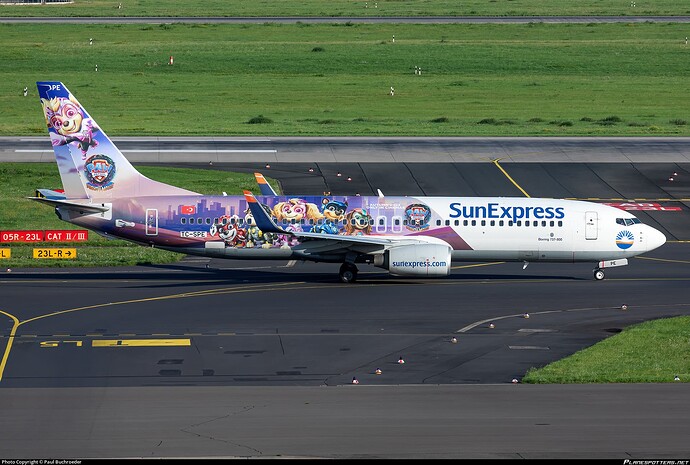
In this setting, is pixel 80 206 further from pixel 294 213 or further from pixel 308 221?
pixel 308 221

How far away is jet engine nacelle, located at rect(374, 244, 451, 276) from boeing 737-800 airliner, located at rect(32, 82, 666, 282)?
0.26m

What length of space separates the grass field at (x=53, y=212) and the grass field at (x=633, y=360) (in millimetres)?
26300

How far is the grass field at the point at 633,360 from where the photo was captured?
36375mm

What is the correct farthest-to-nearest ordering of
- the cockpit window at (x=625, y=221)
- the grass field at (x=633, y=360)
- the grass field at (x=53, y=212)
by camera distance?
the grass field at (x=53, y=212) < the cockpit window at (x=625, y=221) < the grass field at (x=633, y=360)

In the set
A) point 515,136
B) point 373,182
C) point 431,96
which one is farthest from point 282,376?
point 431,96

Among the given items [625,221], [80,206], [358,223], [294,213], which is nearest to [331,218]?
[358,223]

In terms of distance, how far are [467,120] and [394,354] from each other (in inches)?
2619

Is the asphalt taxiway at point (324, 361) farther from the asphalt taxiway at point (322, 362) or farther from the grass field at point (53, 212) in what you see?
the grass field at point (53, 212)

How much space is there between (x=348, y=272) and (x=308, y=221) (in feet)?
10.1

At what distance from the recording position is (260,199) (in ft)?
180

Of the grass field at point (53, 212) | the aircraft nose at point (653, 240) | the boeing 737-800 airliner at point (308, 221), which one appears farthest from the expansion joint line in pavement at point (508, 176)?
the boeing 737-800 airliner at point (308, 221)

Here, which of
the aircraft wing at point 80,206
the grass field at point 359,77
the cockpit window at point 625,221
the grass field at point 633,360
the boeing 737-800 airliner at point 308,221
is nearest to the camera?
the grass field at point 633,360

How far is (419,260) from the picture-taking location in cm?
5266

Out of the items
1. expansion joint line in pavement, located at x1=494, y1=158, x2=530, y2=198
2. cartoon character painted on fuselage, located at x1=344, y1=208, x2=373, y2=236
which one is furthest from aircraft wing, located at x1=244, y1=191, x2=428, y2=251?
expansion joint line in pavement, located at x1=494, y1=158, x2=530, y2=198
